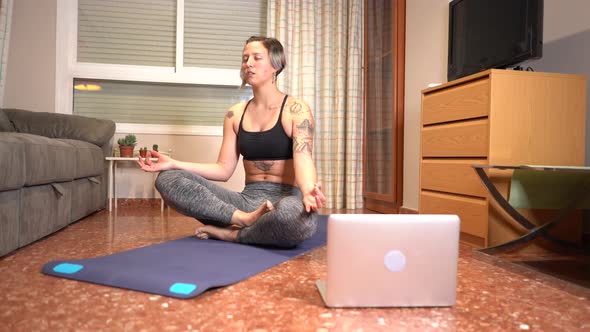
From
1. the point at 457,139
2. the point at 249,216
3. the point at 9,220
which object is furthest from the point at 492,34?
the point at 9,220

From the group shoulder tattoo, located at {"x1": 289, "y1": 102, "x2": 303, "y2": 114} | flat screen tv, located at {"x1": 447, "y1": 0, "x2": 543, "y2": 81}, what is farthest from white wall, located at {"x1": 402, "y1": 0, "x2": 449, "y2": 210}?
shoulder tattoo, located at {"x1": 289, "y1": 102, "x2": 303, "y2": 114}

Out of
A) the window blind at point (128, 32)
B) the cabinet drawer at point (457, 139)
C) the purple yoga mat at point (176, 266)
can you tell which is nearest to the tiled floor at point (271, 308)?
the purple yoga mat at point (176, 266)

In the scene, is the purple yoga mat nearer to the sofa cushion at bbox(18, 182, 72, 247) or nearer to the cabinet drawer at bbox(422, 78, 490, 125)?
Result: the sofa cushion at bbox(18, 182, 72, 247)

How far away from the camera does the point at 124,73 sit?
3.87 meters

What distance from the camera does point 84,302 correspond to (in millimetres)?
1152

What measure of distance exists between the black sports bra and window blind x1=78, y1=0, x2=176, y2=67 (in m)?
2.26

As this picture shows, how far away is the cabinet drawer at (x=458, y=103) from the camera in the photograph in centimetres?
204

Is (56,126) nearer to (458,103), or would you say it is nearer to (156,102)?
(156,102)

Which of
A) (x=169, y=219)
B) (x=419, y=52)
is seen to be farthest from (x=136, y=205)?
(x=419, y=52)

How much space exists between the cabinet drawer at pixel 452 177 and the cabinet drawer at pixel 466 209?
4 centimetres

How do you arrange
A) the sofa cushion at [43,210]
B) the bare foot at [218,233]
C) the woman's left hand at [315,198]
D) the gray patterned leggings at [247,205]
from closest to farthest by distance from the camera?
the woman's left hand at [315,198]
the gray patterned leggings at [247,205]
the sofa cushion at [43,210]
the bare foot at [218,233]

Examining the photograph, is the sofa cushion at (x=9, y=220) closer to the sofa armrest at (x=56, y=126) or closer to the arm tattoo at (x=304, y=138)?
the arm tattoo at (x=304, y=138)

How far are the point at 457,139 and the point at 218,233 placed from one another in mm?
1209

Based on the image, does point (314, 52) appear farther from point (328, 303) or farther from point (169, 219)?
point (328, 303)
